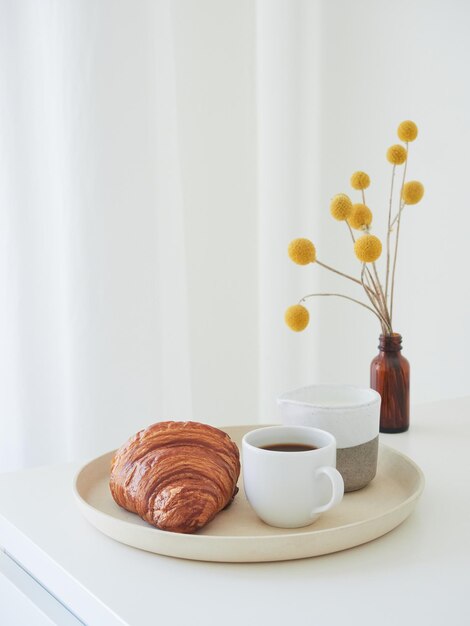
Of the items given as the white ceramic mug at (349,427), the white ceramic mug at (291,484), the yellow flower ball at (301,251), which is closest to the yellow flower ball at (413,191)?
the yellow flower ball at (301,251)

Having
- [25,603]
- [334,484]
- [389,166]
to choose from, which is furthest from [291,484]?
[389,166]

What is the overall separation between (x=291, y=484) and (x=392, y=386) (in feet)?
1.33

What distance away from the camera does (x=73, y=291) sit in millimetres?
1481

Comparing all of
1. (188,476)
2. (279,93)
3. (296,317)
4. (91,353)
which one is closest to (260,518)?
(188,476)

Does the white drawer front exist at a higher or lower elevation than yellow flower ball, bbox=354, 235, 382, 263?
lower

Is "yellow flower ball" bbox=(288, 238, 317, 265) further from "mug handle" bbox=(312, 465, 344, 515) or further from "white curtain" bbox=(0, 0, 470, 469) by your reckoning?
"white curtain" bbox=(0, 0, 470, 469)

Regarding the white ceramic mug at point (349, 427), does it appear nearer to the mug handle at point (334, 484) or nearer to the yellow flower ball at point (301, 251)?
the mug handle at point (334, 484)

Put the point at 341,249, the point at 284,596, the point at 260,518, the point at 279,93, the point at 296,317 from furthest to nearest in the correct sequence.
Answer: the point at 341,249
the point at 279,93
the point at 296,317
the point at 260,518
the point at 284,596

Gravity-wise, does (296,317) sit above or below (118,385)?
above

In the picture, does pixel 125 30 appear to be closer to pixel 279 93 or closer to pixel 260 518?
pixel 279 93

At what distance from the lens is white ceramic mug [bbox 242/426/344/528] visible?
2.10 feet

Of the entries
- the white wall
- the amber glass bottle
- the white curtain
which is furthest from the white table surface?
the white wall

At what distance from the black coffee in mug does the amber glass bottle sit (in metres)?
0.33

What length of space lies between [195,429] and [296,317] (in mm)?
268
